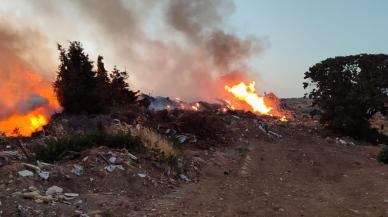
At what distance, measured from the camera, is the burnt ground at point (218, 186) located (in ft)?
35.0

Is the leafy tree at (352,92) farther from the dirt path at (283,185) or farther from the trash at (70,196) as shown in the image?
the trash at (70,196)

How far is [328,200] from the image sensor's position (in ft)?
42.5

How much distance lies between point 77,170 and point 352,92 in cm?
2014

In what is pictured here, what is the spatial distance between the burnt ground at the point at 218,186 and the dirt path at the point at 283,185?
0.02 m

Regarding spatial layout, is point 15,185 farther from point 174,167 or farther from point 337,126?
point 337,126

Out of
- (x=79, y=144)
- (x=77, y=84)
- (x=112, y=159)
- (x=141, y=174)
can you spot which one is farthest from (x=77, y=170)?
(x=77, y=84)

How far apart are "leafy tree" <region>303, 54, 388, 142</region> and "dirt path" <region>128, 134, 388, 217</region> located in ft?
18.9

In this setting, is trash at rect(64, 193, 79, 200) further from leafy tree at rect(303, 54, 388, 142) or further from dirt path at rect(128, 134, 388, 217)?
leafy tree at rect(303, 54, 388, 142)

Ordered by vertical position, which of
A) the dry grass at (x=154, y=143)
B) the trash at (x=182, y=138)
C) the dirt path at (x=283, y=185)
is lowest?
the dirt path at (x=283, y=185)

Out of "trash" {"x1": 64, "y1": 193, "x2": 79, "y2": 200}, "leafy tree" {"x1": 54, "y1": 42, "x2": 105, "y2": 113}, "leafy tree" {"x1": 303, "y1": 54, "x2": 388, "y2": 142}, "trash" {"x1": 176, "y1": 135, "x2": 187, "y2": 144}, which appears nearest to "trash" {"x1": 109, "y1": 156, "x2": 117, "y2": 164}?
"trash" {"x1": 64, "y1": 193, "x2": 79, "y2": 200}

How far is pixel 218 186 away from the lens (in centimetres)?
1405

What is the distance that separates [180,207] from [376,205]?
16.4 feet

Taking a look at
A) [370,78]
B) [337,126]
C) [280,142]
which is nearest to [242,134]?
[280,142]

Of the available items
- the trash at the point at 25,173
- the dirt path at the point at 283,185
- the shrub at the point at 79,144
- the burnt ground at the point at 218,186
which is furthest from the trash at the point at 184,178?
the trash at the point at 25,173
